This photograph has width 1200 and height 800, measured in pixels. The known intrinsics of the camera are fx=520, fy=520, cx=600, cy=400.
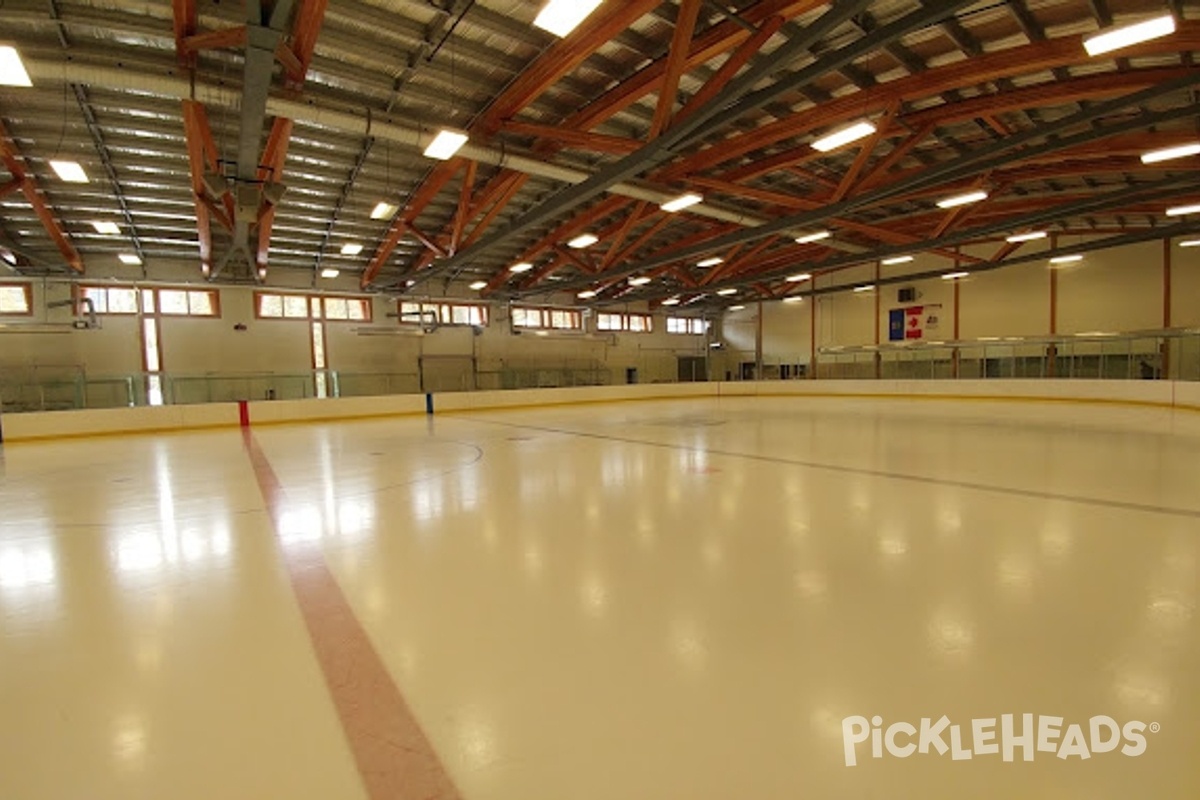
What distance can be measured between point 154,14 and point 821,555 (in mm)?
9561

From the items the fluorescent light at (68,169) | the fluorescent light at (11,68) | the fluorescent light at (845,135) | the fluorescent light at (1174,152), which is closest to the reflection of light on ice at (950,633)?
the fluorescent light at (845,135)

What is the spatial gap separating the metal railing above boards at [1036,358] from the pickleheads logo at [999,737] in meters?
19.1

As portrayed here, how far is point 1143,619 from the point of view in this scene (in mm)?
2473

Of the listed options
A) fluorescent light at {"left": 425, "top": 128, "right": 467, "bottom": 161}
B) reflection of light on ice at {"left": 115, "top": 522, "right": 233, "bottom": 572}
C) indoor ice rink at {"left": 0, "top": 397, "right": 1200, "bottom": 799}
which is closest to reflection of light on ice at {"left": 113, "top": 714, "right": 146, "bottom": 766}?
indoor ice rink at {"left": 0, "top": 397, "right": 1200, "bottom": 799}

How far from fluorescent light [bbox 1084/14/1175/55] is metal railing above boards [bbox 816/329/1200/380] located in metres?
13.7

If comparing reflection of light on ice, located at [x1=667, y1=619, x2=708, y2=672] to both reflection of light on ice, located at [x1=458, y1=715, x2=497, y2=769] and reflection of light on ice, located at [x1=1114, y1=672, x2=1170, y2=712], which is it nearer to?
reflection of light on ice, located at [x1=458, y1=715, x2=497, y2=769]

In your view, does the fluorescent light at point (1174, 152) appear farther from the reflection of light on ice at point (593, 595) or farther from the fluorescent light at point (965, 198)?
the reflection of light on ice at point (593, 595)

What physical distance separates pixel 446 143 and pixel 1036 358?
21.2 metres

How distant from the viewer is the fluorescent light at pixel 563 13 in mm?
4895

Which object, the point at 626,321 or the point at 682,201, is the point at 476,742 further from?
the point at 626,321

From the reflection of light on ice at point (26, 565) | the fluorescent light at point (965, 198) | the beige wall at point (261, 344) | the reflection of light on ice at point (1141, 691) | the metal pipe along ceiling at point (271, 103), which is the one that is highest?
the metal pipe along ceiling at point (271, 103)

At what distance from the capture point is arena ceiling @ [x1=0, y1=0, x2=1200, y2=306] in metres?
6.41

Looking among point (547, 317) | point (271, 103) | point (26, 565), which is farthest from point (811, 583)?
point (547, 317)

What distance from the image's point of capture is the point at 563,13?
5.03 metres
